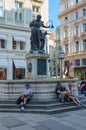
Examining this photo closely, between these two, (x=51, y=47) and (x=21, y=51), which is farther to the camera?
(x=51, y=47)

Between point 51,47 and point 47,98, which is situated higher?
point 51,47

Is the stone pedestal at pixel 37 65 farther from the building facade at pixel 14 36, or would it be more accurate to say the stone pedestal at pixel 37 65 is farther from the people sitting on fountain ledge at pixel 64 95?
the building facade at pixel 14 36

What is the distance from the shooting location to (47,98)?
11672 millimetres

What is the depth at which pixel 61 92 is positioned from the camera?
11.5 metres

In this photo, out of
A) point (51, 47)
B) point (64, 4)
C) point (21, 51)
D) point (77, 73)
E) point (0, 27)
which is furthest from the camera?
point (51, 47)

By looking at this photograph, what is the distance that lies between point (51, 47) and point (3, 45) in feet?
122

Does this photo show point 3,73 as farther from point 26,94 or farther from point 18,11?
point 26,94

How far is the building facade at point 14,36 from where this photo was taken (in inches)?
1141

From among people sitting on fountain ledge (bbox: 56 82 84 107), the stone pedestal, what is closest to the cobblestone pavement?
people sitting on fountain ledge (bbox: 56 82 84 107)

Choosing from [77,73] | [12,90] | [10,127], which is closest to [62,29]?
[77,73]

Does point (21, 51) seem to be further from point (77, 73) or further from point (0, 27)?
point (77, 73)

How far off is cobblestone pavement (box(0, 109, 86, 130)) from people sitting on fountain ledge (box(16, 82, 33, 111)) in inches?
25.1

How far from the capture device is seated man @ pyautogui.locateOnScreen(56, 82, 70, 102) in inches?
451

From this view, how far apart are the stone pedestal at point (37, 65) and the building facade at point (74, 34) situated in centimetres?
2788
